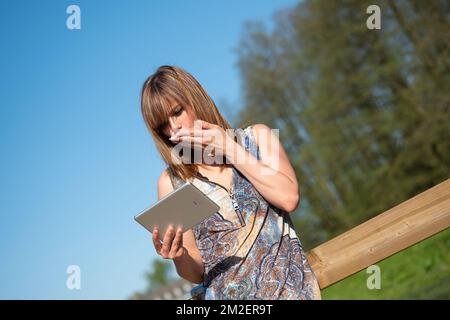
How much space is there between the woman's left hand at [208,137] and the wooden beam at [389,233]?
74 centimetres

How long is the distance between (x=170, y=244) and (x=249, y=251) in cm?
39

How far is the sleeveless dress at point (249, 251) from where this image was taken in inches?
116

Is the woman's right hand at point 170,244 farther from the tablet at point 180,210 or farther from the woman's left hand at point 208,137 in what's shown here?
the woman's left hand at point 208,137

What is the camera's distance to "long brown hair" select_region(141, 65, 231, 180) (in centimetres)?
312

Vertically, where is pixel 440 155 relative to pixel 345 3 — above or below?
below

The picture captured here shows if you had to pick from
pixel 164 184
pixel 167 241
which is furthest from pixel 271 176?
pixel 164 184

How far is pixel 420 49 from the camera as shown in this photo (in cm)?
1809

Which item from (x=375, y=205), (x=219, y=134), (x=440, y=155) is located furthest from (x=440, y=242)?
(x=375, y=205)

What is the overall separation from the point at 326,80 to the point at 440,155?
16.4 ft

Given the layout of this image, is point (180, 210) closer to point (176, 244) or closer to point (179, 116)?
point (176, 244)

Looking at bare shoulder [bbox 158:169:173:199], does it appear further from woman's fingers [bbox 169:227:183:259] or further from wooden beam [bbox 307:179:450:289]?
wooden beam [bbox 307:179:450:289]

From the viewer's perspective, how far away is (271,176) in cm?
289

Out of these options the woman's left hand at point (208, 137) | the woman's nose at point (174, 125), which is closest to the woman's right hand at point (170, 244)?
the woman's left hand at point (208, 137)

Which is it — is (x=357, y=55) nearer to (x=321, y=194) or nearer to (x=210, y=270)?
(x=321, y=194)
